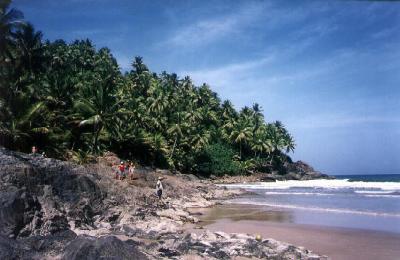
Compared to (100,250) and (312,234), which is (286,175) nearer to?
(312,234)

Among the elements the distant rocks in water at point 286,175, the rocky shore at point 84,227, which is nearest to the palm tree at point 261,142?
the distant rocks in water at point 286,175

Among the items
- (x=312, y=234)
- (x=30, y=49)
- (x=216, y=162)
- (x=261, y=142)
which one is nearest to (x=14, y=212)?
(x=312, y=234)

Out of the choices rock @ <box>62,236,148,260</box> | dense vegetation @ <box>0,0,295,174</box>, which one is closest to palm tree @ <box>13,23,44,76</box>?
dense vegetation @ <box>0,0,295,174</box>

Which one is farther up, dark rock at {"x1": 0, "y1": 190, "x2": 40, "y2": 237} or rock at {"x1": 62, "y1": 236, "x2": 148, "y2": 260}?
dark rock at {"x1": 0, "y1": 190, "x2": 40, "y2": 237}

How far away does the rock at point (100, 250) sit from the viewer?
22.9ft

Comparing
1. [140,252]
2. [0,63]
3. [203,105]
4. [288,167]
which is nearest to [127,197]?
[140,252]

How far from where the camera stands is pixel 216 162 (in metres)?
54.6

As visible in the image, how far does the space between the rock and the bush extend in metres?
45.3

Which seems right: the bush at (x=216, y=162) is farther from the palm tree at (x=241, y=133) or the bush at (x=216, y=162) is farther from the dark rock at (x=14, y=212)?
the dark rock at (x=14, y=212)

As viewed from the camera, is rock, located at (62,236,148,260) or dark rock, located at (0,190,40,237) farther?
dark rock, located at (0,190,40,237)

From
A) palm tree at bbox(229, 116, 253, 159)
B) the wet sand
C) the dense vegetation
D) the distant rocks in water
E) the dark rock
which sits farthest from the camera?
palm tree at bbox(229, 116, 253, 159)

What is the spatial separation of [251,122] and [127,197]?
47647mm

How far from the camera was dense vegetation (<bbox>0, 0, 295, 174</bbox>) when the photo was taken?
81.3ft

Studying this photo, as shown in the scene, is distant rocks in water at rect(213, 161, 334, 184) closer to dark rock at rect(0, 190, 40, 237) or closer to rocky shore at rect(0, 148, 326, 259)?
rocky shore at rect(0, 148, 326, 259)
